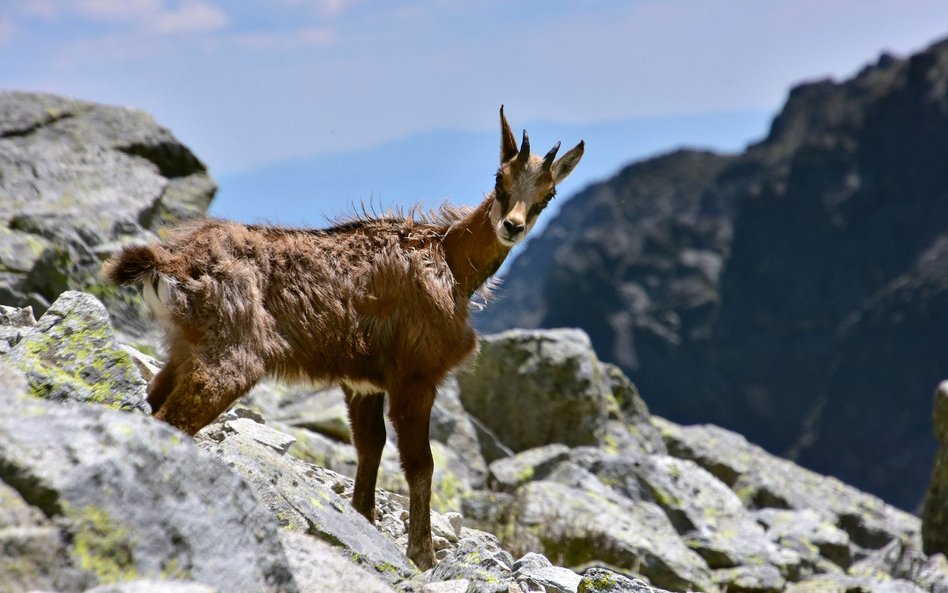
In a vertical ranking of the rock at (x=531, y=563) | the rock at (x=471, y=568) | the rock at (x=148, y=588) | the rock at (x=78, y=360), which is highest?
the rock at (x=78, y=360)

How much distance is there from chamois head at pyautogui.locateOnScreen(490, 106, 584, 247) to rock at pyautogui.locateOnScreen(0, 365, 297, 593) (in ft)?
15.0

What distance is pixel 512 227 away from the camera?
8.87m

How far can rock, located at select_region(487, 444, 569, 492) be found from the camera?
1463 cm

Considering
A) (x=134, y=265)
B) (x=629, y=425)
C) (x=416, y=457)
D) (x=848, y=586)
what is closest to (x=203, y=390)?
(x=134, y=265)

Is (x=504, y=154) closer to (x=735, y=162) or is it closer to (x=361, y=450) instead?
(x=361, y=450)

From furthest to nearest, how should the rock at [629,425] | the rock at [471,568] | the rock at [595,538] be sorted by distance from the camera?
1. the rock at [629,425]
2. the rock at [595,538]
3. the rock at [471,568]

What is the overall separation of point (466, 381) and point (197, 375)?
11.0 metres

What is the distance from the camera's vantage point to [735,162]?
13062cm

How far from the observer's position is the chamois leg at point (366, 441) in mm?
9000

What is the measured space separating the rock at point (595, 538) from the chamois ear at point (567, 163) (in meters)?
4.63

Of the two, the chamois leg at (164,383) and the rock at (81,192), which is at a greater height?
the rock at (81,192)

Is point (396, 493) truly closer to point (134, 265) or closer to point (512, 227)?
point (512, 227)

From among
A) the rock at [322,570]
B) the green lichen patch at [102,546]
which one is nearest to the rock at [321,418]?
the rock at [322,570]

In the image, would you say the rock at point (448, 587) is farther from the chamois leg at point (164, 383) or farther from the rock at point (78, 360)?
the chamois leg at point (164, 383)
